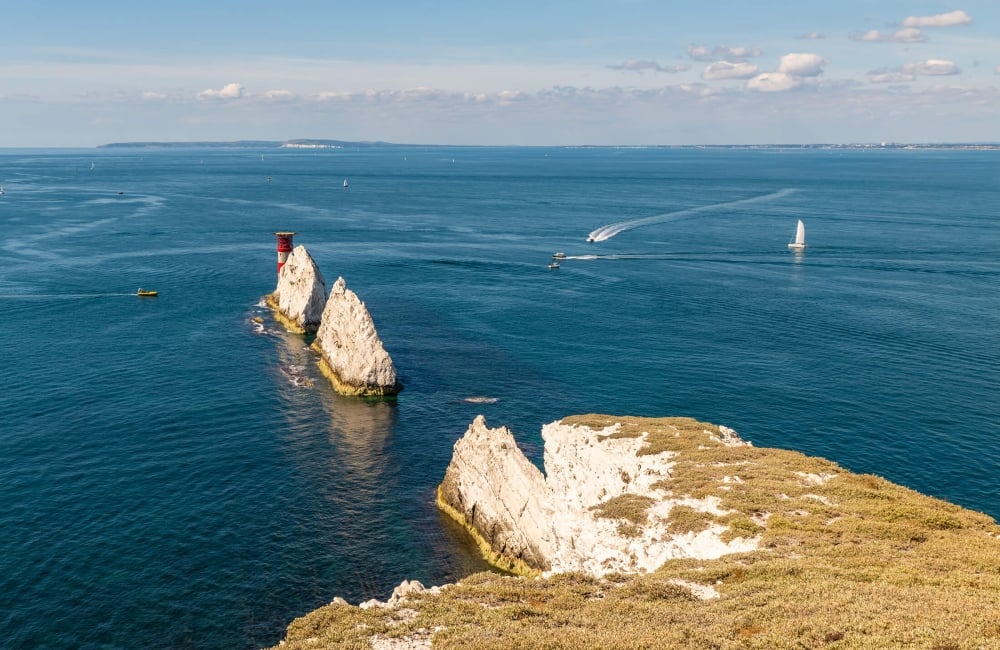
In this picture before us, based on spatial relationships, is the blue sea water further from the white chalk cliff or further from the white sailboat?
the white chalk cliff

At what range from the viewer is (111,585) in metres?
44.8

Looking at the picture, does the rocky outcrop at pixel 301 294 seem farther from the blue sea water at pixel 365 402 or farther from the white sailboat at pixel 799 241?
the white sailboat at pixel 799 241

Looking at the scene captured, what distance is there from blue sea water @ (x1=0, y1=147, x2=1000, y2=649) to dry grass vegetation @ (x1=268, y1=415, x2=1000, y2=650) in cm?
1759

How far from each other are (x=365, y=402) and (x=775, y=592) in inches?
2214

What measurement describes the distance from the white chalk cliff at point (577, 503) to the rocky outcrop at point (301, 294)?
5085 cm

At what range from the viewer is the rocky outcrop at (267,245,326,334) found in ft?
328

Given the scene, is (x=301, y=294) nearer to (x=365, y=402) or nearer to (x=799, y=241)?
(x=365, y=402)

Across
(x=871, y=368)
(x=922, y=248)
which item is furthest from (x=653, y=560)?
(x=922, y=248)

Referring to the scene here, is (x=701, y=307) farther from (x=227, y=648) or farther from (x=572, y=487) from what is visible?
(x=227, y=648)

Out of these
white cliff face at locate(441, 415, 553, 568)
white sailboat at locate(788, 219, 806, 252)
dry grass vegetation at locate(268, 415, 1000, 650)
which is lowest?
white cliff face at locate(441, 415, 553, 568)

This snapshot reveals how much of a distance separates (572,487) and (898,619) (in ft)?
86.5

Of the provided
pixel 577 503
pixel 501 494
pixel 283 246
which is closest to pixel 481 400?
pixel 501 494

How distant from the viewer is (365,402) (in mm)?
76875

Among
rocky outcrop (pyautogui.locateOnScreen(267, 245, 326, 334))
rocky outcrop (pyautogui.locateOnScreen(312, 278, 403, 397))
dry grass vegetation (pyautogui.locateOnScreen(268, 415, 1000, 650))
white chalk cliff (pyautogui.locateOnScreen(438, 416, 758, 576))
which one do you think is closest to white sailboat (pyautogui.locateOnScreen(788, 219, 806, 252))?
rocky outcrop (pyautogui.locateOnScreen(267, 245, 326, 334))
